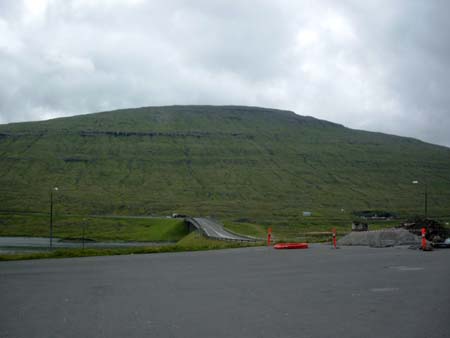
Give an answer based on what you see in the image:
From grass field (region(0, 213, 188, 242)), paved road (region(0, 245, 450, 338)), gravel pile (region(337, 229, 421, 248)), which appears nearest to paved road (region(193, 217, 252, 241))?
grass field (region(0, 213, 188, 242))

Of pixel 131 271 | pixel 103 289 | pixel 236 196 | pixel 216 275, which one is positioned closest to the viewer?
pixel 103 289

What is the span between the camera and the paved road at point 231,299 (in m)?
11.8

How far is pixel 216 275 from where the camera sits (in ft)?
69.0

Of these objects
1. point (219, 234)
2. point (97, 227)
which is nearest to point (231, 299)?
point (219, 234)

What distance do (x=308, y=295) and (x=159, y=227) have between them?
95.6m

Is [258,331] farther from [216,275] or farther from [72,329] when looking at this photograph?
[216,275]

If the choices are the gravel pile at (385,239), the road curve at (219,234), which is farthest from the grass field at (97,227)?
the gravel pile at (385,239)

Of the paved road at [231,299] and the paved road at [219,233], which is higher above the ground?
the paved road at [231,299]

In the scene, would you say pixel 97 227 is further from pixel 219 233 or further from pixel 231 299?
pixel 231 299

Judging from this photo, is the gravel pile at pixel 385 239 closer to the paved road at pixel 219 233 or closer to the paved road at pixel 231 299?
the paved road at pixel 231 299

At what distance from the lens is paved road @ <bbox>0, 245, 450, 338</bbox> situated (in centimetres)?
1181

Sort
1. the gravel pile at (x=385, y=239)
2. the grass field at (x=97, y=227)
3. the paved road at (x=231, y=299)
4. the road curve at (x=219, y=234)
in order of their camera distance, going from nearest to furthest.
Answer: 1. the paved road at (x=231, y=299)
2. the gravel pile at (x=385, y=239)
3. the road curve at (x=219, y=234)
4. the grass field at (x=97, y=227)

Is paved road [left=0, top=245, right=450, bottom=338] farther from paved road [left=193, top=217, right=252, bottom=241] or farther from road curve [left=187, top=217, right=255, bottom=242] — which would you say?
paved road [left=193, top=217, right=252, bottom=241]

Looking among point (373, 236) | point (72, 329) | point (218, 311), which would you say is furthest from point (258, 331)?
point (373, 236)
